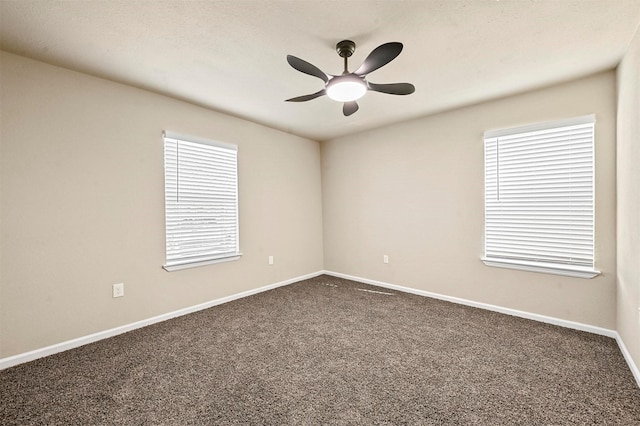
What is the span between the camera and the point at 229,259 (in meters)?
3.70

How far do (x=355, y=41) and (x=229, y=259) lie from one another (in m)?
2.91

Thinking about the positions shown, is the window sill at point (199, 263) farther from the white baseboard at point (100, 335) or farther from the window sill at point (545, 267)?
the window sill at point (545, 267)

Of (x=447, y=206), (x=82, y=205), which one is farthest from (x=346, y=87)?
(x=82, y=205)

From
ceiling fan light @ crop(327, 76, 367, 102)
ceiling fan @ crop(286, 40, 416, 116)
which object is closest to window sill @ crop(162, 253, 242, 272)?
ceiling fan @ crop(286, 40, 416, 116)

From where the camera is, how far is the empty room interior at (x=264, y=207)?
1.79m

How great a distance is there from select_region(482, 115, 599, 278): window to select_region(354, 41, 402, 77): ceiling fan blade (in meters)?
2.11

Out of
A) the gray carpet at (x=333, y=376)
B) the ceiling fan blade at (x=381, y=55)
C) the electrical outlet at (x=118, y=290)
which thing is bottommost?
the gray carpet at (x=333, y=376)

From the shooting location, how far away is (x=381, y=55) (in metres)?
1.74

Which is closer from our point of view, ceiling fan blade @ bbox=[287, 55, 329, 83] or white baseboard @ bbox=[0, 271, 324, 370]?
ceiling fan blade @ bbox=[287, 55, 329, 83]

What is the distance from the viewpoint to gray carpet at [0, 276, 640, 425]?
165cm

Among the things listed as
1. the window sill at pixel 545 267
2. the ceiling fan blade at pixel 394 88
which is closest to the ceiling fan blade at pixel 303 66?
the ceiling fan blade at pixel 394 88

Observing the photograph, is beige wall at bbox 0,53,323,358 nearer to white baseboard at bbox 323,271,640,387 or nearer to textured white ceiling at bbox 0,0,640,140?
textured white ceiling at bbox 0,0,640,140

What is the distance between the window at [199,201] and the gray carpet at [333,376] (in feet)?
2.73

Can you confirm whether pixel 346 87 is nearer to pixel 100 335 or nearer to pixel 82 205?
pixel 82 205
